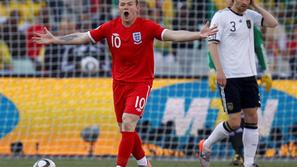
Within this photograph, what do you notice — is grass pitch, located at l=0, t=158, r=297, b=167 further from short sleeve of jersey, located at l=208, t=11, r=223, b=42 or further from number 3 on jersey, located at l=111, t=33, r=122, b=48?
number 3 on jersey, located at l=111, t=33, r=122, b=48

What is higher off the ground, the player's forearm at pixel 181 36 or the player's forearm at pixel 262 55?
the player's forearm at pixel 181 36

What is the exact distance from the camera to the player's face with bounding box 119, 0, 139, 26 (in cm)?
880

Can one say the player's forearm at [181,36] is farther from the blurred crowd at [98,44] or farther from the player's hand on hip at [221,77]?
the blurred crowd at [98,44]

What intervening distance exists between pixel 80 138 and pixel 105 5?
2.54 meters

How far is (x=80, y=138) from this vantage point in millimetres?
13031

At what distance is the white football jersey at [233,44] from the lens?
9258 millimetres

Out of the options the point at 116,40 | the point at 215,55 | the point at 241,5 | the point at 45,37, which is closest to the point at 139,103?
the point at 116,40

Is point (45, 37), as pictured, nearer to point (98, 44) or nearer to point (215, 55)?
point (215, 55)

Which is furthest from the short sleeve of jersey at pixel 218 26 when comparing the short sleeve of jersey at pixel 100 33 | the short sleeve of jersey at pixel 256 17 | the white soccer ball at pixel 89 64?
the white soccer ball at pixel 89 64

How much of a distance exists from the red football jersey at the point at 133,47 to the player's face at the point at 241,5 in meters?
1.05

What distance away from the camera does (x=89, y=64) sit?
13.7 metres

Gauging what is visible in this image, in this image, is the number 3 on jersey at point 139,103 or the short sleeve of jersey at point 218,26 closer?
the number 3 on jersey at point 139,103

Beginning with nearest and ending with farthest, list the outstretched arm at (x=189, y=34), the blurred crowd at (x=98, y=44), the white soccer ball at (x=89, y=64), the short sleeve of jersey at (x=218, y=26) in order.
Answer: the outstretched arm at (x=189, y=34) → the short sleeve of jersey at (x=218, y=26) → the white soccer ball at (x=89, y=64) → the blurred crowd at (x=98, y=44)

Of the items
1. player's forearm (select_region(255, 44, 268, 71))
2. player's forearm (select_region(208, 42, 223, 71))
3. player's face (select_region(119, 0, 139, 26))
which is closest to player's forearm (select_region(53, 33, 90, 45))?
player's face (select_region(119, 0, 139, 26))
